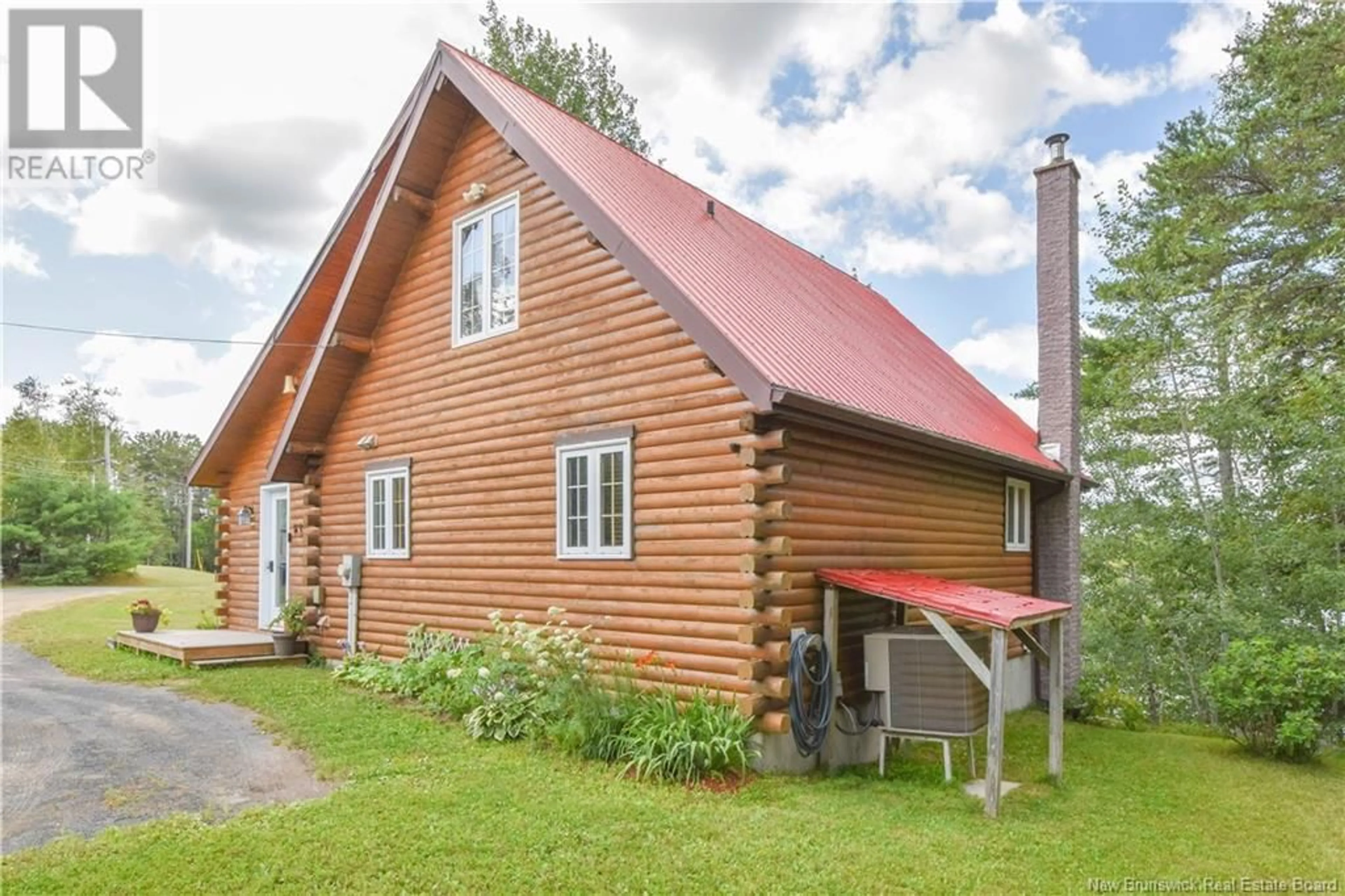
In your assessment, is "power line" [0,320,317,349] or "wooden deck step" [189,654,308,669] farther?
"power line" [0,320,317,349]

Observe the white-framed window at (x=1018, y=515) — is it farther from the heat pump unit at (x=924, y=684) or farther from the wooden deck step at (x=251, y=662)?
the wooden deck step at (x=251, y=662)

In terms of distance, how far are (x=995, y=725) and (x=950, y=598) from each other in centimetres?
104

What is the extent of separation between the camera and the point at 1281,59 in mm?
12461

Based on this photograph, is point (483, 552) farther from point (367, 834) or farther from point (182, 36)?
point (182, 36)

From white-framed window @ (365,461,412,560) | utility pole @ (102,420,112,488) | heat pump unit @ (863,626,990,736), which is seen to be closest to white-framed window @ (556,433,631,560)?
heat pump unit @ (863,626,990,736)

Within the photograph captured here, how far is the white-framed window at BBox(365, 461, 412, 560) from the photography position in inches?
410

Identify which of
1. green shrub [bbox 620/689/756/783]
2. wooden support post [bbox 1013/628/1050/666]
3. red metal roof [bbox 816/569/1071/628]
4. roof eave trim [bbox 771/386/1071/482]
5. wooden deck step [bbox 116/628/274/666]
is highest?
roof eave trim [bbox 771/386/1071/482]

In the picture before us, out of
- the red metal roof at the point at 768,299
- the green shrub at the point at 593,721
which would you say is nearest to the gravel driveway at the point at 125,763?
the green shrub at the point at 593,721

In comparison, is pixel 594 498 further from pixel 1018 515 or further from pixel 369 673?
pixel 1018 515

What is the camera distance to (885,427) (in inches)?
287

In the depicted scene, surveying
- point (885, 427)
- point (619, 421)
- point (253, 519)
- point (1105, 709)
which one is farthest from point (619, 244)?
point (253, 519)

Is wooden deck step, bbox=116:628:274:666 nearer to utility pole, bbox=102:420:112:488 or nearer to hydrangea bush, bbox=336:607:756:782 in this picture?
hydrangea bush, bbox=336:607:756:782

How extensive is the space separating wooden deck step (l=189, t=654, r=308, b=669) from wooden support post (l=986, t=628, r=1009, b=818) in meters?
9.82

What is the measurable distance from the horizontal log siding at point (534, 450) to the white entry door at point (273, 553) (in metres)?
3.02
